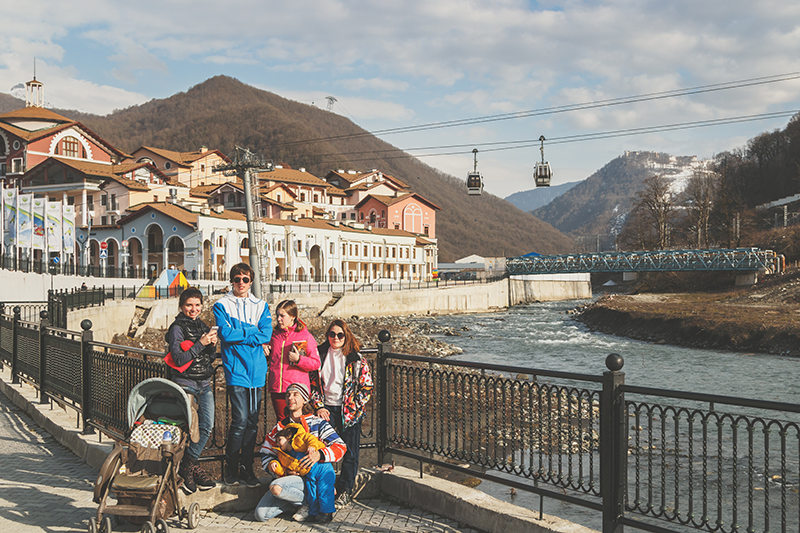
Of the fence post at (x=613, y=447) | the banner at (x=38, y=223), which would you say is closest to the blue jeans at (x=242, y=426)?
the fence post at (x=613, y=447)

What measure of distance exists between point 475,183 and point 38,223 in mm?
23884

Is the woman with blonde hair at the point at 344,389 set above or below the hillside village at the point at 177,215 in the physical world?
below

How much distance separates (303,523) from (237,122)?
557 ft

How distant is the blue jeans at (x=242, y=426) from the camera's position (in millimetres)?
6047

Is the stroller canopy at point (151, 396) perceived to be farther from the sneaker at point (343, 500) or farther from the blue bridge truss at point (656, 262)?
the blue bridge truss at point (656, 262)

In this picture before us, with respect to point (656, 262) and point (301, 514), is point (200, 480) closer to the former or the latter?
point (301, 514)

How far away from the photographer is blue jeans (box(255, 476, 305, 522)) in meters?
5.71

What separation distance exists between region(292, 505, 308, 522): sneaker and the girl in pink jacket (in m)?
0.83

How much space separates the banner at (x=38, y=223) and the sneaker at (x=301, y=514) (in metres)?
34.6

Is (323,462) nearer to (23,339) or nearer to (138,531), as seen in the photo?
(138,531)

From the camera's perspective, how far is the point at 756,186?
105438 millimetres

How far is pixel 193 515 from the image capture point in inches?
215

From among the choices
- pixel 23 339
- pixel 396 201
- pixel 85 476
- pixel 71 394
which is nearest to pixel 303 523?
pixel 85 476

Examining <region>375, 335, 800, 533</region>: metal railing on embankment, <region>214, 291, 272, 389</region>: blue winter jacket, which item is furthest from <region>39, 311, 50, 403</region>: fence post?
<region>375, 335, 800, 533</region>: metal railing on embankment
